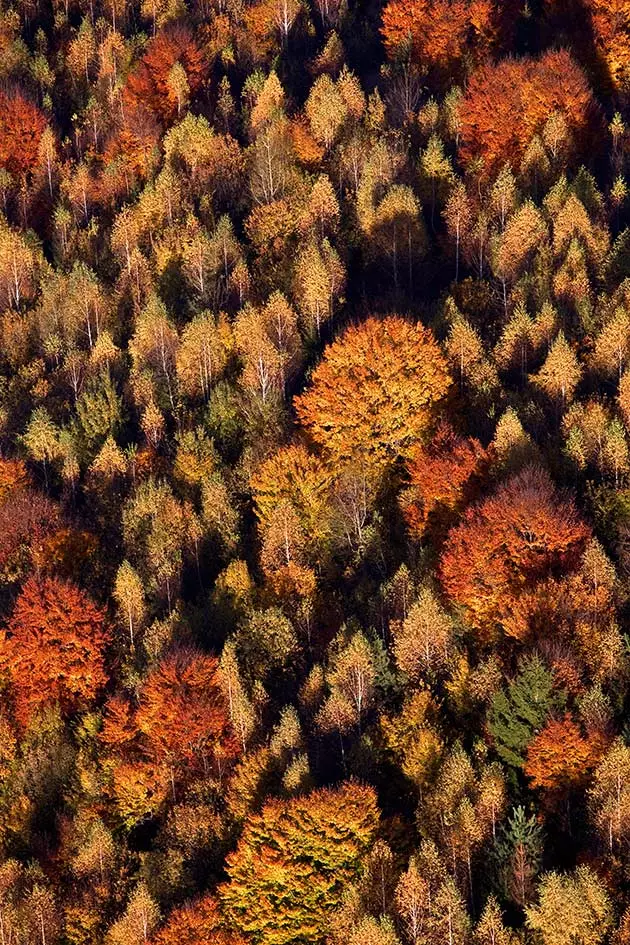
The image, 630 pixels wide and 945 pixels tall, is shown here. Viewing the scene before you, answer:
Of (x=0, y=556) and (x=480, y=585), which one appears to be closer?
(x=480, y=585)

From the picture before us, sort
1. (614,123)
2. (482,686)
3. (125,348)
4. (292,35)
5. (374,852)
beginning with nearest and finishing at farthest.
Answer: (374,852) < (482,686) < (125,348) < (614,123) < (292,35)

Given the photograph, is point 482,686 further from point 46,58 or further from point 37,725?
point 46,58

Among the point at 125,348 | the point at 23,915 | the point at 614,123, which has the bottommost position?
the point at 23,915

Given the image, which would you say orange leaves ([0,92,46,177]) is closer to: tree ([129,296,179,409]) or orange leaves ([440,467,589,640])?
tree ([129,296,179,409])

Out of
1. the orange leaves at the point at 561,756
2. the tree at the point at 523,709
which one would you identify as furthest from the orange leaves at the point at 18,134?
the orange leaves at the point at 561,756

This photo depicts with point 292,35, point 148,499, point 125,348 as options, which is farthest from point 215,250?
point 292,35

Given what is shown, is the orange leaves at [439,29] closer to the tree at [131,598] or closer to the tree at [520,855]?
the tree at [131,598]

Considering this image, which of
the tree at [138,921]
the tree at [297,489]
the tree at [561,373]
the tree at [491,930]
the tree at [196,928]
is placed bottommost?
the tree at [138,921]
